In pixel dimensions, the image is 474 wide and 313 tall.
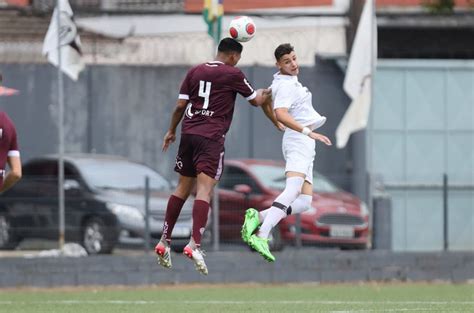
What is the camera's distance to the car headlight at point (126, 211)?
22.4 meters

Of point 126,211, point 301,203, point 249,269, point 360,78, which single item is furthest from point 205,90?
point 360,78

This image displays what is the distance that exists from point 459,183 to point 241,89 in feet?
39.1

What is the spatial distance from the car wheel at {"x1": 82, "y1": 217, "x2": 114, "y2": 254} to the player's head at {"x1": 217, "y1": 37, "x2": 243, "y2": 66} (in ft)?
26.6

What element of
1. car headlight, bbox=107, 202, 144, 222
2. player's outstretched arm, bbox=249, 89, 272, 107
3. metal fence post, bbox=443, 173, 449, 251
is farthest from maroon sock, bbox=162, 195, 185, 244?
metal fence post, bbox=443, 173, 449, 251

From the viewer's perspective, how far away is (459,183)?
2591 centimetres

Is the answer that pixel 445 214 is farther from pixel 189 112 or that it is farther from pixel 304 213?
pixel 189 112

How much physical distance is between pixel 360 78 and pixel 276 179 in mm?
2169

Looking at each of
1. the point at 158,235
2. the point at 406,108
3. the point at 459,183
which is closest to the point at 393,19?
A: the point at 406,108

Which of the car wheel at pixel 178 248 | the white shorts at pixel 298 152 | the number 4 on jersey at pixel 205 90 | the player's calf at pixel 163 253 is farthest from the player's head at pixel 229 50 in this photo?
the car wheel at pixel 178 248

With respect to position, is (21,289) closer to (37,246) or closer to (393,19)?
(37,246)

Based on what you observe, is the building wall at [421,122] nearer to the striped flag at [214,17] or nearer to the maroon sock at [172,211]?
the striped flag at [214,17]

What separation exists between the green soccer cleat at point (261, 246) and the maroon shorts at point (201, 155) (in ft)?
2.38

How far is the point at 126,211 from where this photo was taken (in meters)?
22.6

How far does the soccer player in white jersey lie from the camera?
15055 mm
